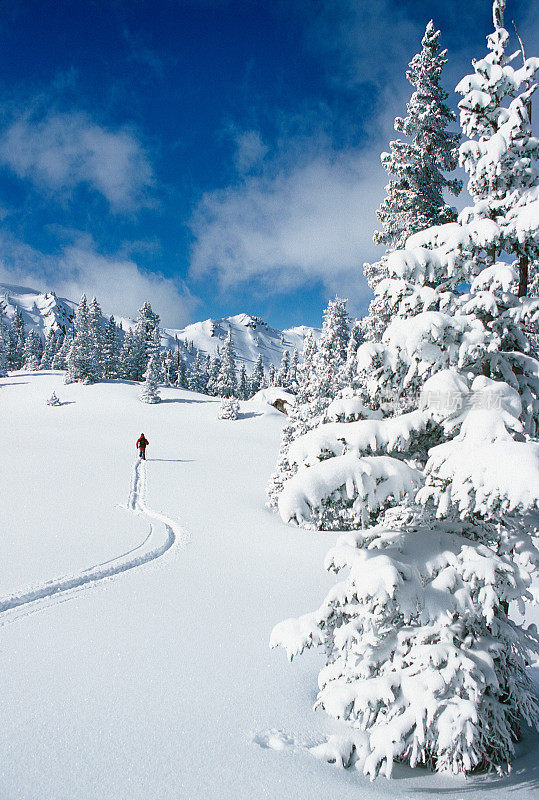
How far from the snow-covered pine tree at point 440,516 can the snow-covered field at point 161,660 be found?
0.65 meters

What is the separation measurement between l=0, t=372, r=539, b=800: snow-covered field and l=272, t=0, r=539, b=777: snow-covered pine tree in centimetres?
65

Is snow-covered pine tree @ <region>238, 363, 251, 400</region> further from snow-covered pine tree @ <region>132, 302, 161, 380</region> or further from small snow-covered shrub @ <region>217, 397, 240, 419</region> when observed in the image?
small snow-covered shrub @ <region>217, 397, 240, 419</region>

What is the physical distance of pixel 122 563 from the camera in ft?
38.0

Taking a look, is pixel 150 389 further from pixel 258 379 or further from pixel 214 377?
pixel 258 379

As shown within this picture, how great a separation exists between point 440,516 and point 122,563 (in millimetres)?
9396

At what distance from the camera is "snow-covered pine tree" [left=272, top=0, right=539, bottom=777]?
169 inches

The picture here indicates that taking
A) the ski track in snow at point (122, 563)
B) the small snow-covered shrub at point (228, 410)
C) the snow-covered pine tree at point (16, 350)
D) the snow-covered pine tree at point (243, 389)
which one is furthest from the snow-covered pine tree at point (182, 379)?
the ski track in snow at point (122, 563)

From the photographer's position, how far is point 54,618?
8188 millimetres

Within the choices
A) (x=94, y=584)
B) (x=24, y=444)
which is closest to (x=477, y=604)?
(x=94, y=584)

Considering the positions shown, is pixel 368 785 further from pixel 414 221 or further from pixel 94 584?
pixel 414 221

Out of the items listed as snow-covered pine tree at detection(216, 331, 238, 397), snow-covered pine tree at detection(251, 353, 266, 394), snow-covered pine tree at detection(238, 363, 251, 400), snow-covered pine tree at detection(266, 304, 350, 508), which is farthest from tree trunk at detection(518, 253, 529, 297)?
snow-covered pine tree at detection(251, 353, 266, 394)

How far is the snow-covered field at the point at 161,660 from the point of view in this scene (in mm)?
4539

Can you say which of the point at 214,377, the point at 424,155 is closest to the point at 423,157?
the point at 424,155

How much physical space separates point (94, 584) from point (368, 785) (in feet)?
25.0
